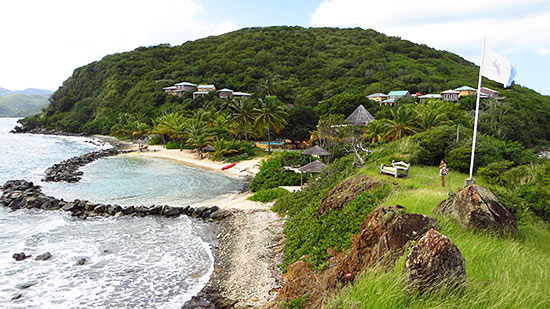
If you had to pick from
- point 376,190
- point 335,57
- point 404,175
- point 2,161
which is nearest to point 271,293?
point 376,190

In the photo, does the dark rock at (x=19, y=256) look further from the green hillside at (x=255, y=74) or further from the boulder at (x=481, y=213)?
the green hillside at (x=255, y=74)

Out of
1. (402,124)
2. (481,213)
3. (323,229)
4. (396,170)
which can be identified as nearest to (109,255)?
(323,229)

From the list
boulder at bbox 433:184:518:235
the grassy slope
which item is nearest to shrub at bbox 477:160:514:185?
the grassy slope

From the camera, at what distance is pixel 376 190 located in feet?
34.8

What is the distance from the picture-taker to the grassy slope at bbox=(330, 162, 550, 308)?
3.94 meters

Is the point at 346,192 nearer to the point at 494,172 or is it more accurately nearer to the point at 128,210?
the point at 494,172

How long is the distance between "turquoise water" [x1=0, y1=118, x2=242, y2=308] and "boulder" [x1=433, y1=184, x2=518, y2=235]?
26.9ft

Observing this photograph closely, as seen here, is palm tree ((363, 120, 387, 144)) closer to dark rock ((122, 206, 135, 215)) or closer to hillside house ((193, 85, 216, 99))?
dark rock ((122, 206, 135, 215))

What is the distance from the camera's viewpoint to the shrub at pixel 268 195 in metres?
20.1

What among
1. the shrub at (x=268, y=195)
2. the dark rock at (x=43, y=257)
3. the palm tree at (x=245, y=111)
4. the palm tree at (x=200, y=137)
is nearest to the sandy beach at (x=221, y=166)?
the shrub at (x=268, y=195)

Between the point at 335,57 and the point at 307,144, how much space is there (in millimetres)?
74420

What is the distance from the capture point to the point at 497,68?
823cm

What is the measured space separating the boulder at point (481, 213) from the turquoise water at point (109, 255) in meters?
8.21

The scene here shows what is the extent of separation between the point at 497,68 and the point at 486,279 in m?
6.27
